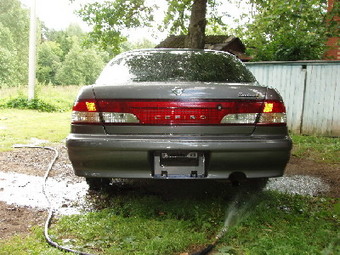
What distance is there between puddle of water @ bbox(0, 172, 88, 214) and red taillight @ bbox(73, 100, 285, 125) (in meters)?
1.09

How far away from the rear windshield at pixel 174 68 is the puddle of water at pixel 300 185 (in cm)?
148

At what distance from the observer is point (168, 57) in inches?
147

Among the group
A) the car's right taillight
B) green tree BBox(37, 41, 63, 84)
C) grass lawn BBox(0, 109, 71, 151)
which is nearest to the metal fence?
grass lawn BBox(0, 109, 71, 151)

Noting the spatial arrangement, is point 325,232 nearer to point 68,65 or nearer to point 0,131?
point 0,131

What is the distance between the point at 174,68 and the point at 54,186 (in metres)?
2.03

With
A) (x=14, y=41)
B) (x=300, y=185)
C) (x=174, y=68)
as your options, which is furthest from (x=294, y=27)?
(x=14, y=41)

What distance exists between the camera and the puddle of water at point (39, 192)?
3436 mm

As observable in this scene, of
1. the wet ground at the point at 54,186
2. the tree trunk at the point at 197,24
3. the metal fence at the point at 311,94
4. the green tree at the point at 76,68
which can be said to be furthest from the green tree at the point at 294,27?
the green tree at the point at 76,68

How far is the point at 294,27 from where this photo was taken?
10992 mm

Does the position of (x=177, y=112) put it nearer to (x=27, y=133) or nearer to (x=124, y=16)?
(x=27, y=133)

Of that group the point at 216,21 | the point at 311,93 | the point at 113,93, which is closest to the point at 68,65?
the point at 216,21

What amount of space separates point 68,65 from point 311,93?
5967 cm

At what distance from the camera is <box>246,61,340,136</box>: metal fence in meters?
7.81

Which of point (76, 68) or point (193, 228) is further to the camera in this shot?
point (76, 68)
